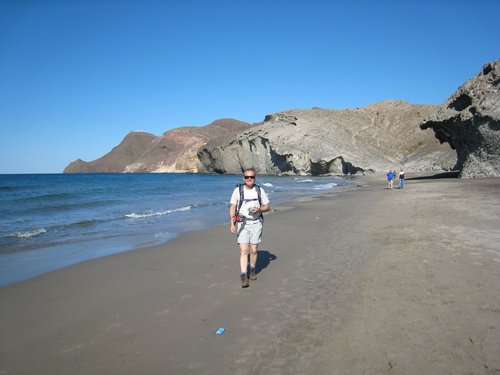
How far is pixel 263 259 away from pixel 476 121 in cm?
2570

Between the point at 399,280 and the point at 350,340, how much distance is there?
2.16 m

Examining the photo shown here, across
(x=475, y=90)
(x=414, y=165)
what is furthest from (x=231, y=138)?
(x=475, y=90)

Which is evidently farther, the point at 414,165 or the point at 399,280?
the point at 414,165

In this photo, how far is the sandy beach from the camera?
10.8 feet

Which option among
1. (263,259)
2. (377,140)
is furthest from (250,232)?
(377,140)

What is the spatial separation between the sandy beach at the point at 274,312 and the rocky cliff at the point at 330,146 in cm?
5003

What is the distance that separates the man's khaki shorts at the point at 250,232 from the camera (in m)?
5.71

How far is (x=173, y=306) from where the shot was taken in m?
4.79

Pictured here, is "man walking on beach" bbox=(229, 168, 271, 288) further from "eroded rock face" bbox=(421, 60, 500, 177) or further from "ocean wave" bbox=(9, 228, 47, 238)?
"eroded rock face" bbox=(421, 60, 500, 177)

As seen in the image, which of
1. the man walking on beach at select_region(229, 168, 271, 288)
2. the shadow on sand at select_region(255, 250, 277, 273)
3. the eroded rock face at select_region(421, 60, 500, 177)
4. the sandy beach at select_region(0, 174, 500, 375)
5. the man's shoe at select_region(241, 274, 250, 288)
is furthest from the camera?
the eroded rock face at select_region(421, 60, 500, 177)

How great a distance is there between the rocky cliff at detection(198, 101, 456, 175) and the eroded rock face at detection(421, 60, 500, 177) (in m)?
21.8

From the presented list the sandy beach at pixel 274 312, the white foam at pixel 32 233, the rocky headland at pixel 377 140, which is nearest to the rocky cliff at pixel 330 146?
the rocky headland at pixel 377 140

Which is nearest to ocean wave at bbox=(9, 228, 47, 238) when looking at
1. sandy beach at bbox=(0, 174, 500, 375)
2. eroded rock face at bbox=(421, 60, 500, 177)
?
sandy beach at bbox=(0, 174, 500, 375)

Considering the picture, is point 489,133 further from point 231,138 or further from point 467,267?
point 231,138
